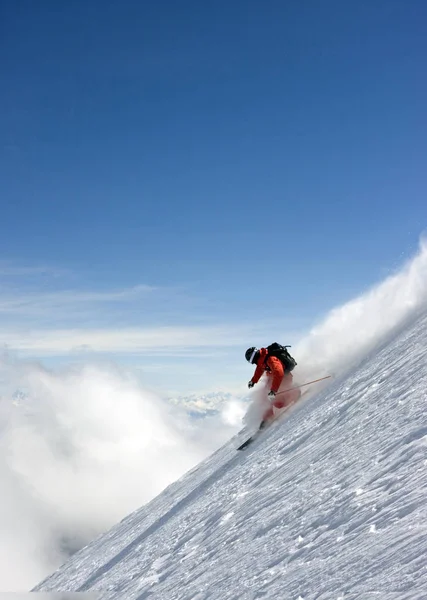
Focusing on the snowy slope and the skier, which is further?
the skier

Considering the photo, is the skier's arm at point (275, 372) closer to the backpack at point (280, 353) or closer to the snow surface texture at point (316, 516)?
the backpack at point (280, 353)

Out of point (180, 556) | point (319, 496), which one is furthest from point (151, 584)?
point (319, 496)

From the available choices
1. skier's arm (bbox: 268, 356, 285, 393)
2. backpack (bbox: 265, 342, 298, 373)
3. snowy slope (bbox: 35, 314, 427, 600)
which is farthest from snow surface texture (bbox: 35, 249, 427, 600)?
backpack (bbox: 265, 342, 298, 373)

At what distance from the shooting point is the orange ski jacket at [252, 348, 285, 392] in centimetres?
1334

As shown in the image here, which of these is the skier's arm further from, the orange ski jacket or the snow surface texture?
the snow surface texture

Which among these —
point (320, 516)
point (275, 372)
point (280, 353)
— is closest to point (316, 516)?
point (320, 516)

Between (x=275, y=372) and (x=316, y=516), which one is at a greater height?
(x=275, y=372)

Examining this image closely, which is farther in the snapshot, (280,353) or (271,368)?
(280,353)

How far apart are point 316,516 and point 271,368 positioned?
8.24 m

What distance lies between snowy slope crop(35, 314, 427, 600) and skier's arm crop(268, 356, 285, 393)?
1592mm

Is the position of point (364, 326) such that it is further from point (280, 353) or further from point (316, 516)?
point (316, 516)

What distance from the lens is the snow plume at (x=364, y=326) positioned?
564 inches

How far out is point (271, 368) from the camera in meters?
13.4

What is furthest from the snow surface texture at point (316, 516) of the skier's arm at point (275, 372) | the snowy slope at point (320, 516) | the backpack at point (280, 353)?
the backpack at point (280, 353)
